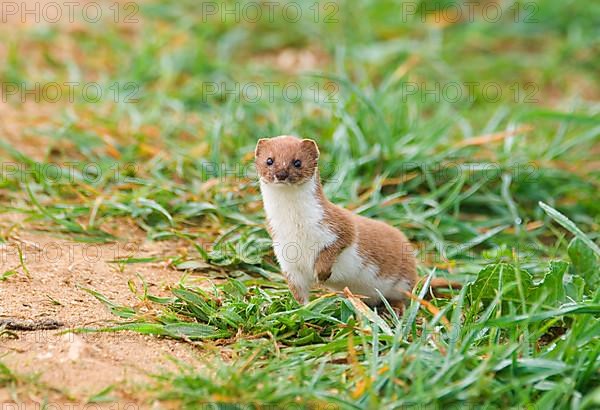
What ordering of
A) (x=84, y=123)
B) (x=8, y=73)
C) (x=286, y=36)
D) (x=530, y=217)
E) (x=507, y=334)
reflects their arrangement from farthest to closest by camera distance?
(x=286, y=36) < (x=8, y=73) < (x=84, y=123) < (x=530, y=217) < (x=507, y=334)

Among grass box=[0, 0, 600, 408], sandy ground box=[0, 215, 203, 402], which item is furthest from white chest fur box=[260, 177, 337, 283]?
sandy ground box=[0, 215, 203, 402]

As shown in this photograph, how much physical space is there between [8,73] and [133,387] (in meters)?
4.63

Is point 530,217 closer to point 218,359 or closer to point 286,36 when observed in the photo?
point 218,359

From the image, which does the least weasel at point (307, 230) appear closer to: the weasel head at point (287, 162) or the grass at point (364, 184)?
the weasel head at point (287, 162)

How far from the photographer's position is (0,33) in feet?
26.6

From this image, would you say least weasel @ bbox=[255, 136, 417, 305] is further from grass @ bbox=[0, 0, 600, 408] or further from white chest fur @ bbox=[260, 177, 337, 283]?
grass @ bbox=[0, 0, 600, 408]

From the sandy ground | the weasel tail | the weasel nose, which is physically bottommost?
the sandy ground

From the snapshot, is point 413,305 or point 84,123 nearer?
point 413,305

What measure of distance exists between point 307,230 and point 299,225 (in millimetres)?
42

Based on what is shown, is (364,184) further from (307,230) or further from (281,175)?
(281,175)

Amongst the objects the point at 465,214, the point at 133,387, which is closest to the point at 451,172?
the point at 465,214

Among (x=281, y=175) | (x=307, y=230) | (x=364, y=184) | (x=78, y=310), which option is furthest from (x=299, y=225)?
(x=364, y=184)

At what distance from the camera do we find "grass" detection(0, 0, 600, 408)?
3520mm

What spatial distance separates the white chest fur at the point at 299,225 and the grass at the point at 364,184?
202 millimetres
